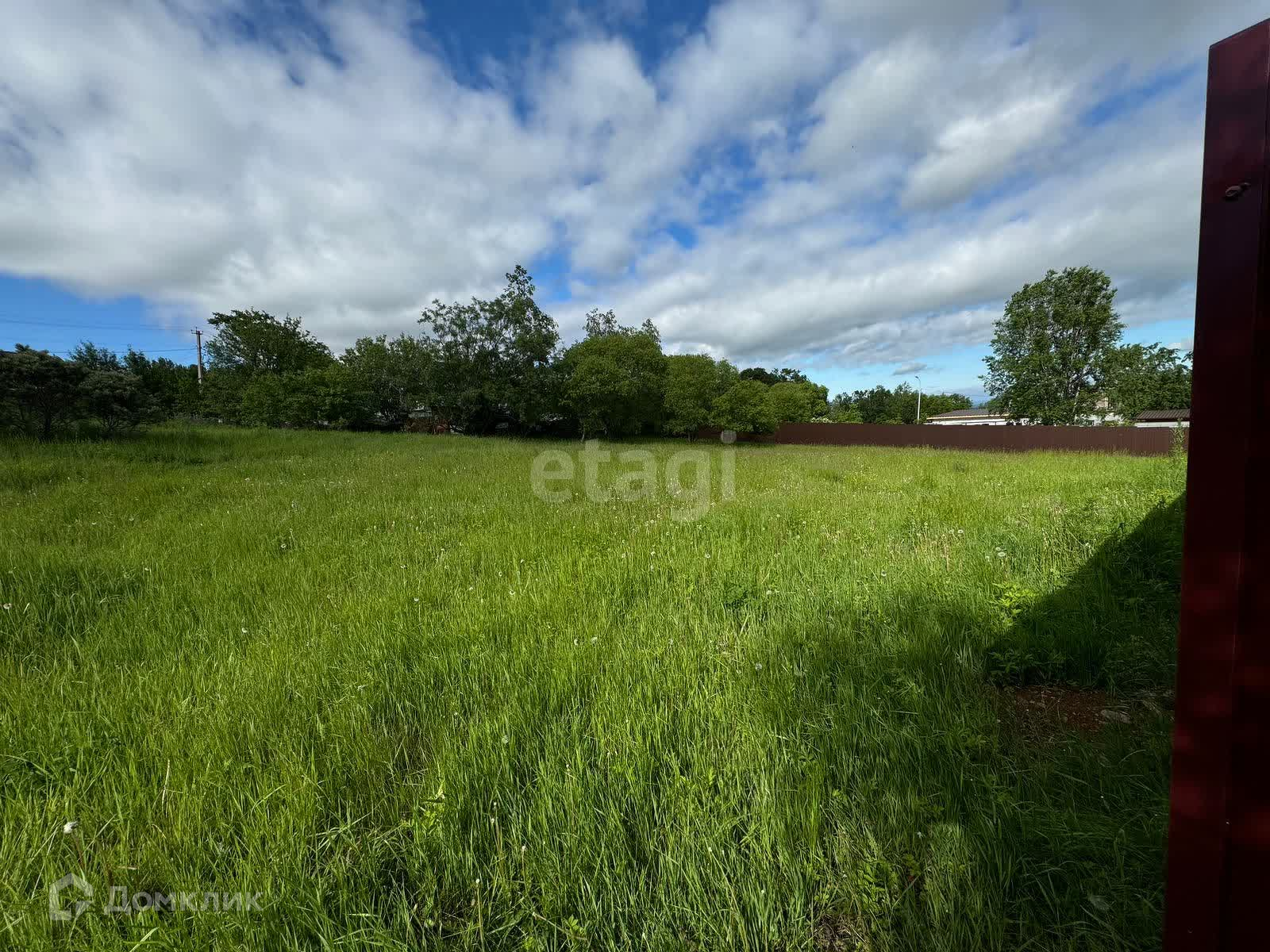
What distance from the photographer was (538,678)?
88.4 inches

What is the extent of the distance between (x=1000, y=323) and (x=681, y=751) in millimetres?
42328

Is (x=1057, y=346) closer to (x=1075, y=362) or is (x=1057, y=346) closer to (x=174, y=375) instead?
Result: (x=1075, y=362)

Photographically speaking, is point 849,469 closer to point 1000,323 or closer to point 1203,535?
point 1203,535

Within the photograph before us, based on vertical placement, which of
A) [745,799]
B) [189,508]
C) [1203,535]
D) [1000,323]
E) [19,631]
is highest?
[1000,323]

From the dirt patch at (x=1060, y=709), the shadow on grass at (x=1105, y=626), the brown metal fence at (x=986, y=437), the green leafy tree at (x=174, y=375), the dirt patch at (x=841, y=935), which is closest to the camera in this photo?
the dirt patch at (x=841, y=935)

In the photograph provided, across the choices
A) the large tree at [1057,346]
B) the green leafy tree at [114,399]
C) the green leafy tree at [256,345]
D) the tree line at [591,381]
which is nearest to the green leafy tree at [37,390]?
the green leafy tree at [114,399]

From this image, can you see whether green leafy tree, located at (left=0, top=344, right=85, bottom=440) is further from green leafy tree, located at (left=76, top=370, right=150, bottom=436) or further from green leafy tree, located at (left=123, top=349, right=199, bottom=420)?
green leafy tree, located at (left=123, top=349, right=199, bottom=420)

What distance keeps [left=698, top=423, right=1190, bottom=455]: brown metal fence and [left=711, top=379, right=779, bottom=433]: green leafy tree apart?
105 inches

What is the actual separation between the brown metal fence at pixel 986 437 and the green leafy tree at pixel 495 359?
15.6 m

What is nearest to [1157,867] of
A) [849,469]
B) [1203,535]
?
[1203,535]

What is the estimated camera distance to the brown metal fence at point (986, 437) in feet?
69.1

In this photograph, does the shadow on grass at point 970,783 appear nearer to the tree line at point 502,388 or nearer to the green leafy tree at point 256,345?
the tree line at point 502,388

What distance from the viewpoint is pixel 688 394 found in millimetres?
30453

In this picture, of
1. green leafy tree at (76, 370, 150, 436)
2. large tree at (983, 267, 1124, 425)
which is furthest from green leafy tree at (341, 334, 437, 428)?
large tree at (983, 267, 1124, 425)
